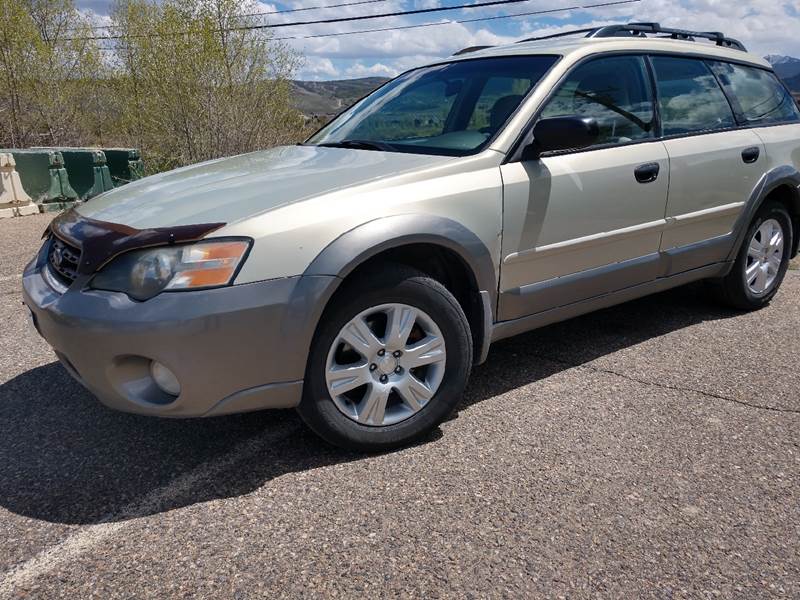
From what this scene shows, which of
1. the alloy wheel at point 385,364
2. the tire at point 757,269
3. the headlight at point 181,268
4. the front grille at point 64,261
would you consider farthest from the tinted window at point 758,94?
the front grille at point 64,261

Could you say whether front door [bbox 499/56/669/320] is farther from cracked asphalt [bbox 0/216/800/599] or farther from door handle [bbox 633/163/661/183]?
cracked asphalt [bbox 0/216/800/599]

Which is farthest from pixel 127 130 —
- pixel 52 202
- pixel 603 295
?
pixel 603 295

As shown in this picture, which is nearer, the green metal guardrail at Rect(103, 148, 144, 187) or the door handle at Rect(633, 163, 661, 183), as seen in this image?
the door handle at Rect(633, 163, 661, 183)

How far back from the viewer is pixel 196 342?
7.52 feet

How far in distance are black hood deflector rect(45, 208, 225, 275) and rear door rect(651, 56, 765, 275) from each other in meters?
2.61

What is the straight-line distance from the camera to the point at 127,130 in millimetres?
18234

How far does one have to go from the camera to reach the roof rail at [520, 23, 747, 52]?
389 cm

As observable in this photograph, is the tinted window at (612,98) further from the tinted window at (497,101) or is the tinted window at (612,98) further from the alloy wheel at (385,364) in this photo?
the alloy wheel at (385,364)

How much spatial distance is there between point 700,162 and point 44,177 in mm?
9136

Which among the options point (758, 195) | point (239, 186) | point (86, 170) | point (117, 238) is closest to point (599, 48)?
point (758, 195)

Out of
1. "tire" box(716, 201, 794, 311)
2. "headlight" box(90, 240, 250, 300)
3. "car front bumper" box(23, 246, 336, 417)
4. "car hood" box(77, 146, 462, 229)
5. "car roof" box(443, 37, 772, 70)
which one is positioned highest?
"car roof" box(443, 37, 772, 70)

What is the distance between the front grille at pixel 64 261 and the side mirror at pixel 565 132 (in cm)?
197

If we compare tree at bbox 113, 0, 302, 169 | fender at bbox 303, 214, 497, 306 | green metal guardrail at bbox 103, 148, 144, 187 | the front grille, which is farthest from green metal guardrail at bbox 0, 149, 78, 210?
fender at bbox 303, 214, 497, 306

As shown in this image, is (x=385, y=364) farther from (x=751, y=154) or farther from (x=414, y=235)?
(x=751, y=154)
